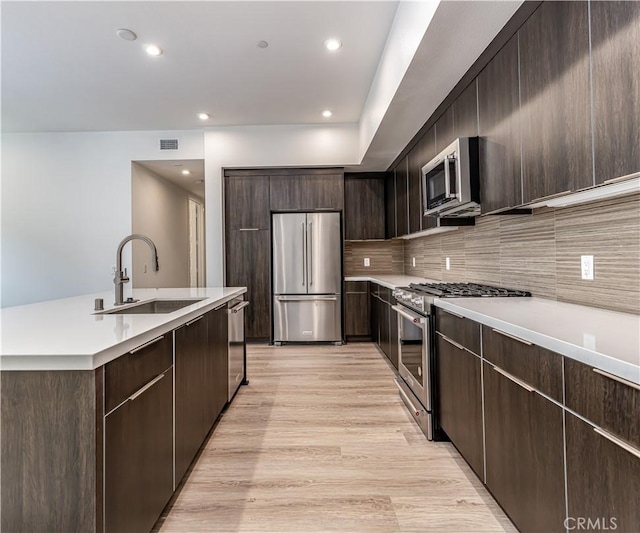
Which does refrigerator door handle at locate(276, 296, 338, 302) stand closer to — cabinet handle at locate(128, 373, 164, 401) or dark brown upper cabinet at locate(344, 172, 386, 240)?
dark brown upper cabinet at locate(344, 172, 386, 240)

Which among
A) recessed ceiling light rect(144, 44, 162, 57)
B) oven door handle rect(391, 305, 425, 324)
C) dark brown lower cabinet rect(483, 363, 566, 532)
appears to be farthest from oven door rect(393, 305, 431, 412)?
recessed ceiling light rect(144, 44, 162, 57)

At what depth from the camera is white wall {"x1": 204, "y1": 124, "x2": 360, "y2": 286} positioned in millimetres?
4820

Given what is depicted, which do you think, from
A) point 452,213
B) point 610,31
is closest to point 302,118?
point 452,213

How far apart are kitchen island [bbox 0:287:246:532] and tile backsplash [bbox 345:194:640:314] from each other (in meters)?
1.93

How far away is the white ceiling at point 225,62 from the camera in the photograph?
2.46m

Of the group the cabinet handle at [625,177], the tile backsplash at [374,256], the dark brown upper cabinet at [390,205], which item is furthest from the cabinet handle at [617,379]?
the tile backsplash at [374,256]

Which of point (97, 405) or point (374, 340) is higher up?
point (97, 405)

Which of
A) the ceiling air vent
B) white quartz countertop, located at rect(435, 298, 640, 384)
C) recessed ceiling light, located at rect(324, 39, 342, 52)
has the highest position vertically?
recessed ceiling light, located at rect(324, 39, 342, 52)

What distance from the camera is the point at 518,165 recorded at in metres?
1.82

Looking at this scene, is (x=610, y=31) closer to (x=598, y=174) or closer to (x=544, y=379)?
(x=598, y=174)

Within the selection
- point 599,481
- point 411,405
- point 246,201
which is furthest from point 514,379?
point 246,201

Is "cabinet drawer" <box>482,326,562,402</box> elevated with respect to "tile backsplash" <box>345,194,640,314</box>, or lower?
lower

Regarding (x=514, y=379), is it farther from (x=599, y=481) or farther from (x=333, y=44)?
(x=333, y=44)

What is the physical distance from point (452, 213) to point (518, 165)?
97 cm
